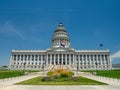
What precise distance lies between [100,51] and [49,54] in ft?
145

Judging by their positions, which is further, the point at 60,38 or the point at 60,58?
the point at 60,38

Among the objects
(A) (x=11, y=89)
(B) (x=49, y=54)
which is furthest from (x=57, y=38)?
(A) (x=11, y=89)

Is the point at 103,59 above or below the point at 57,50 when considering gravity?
below

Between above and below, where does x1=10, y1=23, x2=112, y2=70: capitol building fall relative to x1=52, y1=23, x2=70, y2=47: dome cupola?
below

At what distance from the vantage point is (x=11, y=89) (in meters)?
16.0

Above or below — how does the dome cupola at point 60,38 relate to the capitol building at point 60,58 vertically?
above

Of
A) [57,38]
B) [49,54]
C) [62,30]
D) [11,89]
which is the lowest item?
[11,89]

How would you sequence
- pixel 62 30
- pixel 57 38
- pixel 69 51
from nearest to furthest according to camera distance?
pixel 69 51
pixel 57 38
pixel 62 30

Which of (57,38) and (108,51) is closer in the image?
(108,51)

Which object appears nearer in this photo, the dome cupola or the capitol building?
the capitol building

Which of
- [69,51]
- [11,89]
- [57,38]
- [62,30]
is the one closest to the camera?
[11,89]

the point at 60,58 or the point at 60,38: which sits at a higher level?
the point at 60,38

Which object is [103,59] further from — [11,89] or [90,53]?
[11,89]

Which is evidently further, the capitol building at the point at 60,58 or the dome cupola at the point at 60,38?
the dome cupola at the point at 60,38
